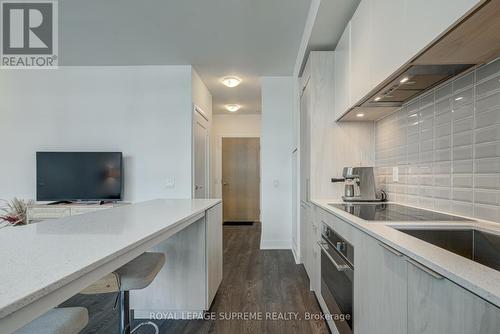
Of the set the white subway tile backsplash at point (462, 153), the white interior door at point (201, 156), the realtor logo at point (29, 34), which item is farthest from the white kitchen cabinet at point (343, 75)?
the realtor logo at point (29, 34)

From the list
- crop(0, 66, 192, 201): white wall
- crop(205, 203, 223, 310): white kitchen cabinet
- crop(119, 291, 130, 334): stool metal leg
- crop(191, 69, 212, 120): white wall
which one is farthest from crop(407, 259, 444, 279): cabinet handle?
crop(191, 69, 212, 120): white wall

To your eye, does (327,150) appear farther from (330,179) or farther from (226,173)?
(226,173)

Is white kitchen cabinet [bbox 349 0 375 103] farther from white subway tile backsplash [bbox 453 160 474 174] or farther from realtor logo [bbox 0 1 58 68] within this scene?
realtor logo [bbox 0 1 58 68]

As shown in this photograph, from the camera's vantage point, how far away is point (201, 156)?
14.4ft

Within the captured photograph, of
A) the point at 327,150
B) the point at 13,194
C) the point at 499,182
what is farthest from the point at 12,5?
the point at 499,182

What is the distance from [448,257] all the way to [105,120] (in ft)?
13.0

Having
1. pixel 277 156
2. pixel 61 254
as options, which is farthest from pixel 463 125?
pixel 277 156

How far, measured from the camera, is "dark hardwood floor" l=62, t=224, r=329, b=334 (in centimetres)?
195

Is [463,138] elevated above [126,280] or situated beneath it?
elevated above

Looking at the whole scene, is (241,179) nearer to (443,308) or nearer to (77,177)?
(77,177)

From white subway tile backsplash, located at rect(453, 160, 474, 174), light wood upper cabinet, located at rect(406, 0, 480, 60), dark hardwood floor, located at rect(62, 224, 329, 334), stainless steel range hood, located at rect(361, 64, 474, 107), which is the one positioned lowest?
dark hardwood floor, located at rect(62, 224, 329, 334)

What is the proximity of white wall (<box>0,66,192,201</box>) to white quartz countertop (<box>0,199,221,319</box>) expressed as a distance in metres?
2.44

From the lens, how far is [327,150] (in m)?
2.48

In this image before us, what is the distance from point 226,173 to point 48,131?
3.65 meters
